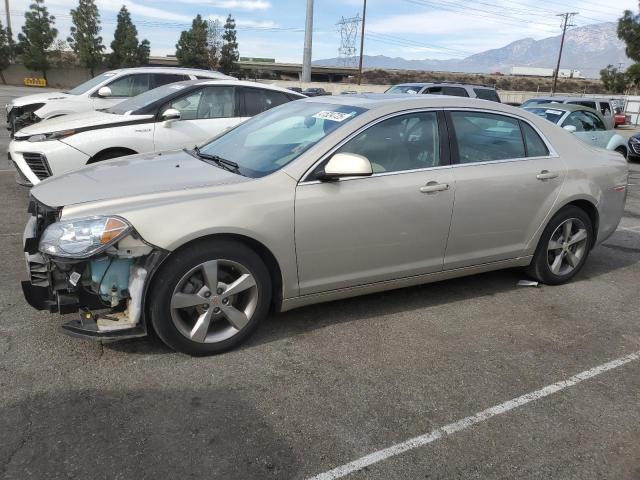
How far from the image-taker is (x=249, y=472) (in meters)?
2.45

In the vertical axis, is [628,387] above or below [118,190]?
below

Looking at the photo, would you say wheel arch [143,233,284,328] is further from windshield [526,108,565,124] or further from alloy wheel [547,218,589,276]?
windshield [526,108,565,124]

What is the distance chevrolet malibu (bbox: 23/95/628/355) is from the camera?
10.4ft

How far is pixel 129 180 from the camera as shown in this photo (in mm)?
3561

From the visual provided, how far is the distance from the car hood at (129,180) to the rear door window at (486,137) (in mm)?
1790

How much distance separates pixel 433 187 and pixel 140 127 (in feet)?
13.8

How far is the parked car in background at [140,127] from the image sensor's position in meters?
6.37

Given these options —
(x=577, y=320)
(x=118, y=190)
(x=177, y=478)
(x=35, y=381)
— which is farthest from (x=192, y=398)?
(x=577, y=320)

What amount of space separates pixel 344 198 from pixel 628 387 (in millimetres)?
2135

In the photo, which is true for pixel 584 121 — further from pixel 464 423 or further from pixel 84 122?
pixel 464 423

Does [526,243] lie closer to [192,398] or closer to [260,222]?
[260,222]

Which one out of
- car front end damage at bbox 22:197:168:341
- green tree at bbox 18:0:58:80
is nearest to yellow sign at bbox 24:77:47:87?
green tree at bbox 18:0:58:80

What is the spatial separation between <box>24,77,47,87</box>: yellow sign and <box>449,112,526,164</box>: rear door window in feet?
210

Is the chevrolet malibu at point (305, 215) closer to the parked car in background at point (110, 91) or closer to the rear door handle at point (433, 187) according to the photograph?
the rear door handle at point (433, 187)
